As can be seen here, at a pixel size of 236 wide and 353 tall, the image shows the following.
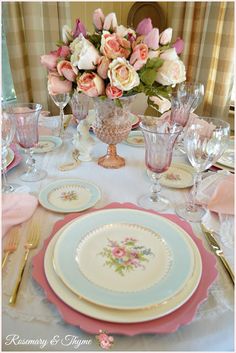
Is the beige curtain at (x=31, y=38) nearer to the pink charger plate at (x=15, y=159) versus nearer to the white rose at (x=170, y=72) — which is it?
the pink charger plate at (x=15, y=159)

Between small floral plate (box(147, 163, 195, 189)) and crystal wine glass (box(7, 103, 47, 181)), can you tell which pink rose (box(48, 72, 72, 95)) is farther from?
small floral plate (box(147, 163, 195, 189))

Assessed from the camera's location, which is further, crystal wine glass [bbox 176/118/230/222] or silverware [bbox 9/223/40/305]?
crystal wine glass [bbox 176/118/230/222]

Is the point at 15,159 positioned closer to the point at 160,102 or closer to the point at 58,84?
the point at 58,84

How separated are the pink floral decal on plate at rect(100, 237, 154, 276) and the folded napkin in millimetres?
228

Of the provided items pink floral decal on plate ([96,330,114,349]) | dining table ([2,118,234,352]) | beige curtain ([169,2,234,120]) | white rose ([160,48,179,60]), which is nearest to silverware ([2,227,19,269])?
dining table ([2,118,234,352])

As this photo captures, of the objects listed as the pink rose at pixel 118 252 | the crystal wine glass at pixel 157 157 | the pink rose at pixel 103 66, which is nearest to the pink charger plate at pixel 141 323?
the pink rose at pixel 118 252

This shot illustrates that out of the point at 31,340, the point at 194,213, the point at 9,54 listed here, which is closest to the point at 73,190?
the point at 194,213

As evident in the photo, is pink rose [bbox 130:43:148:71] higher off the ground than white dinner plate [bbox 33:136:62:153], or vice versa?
pink rose [bbox 130:43:148:71]

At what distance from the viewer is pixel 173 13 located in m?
2.17

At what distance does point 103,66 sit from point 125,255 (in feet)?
1.59

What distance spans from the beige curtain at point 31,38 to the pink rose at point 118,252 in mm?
1727

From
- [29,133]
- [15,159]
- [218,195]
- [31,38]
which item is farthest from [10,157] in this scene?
[31,38]

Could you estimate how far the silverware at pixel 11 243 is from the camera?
2.00ft

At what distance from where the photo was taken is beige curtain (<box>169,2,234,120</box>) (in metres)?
1.95
